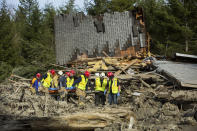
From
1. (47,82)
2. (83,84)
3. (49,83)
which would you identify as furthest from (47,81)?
(83,84)

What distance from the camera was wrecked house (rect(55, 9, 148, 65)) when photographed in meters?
17.7

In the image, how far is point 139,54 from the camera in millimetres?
17203

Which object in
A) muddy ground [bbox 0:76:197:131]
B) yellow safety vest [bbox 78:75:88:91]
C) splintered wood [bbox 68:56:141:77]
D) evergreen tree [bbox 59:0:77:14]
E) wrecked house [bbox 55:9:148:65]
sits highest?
evergreen tree [bbox 59:0:77:14]

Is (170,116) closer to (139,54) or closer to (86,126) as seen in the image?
(86,126)

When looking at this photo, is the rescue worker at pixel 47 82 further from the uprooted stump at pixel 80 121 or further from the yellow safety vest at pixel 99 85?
the uprooted stump at pixel 80 121

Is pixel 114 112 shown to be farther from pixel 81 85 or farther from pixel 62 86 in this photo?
pixel 62 86

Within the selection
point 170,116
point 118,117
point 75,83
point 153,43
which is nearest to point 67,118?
point 118,117

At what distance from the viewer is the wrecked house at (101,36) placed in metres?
17.7

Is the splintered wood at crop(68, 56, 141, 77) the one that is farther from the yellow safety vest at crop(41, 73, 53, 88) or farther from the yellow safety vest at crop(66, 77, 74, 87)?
the yellow safety vest at crop(41, 73, 53, 88)

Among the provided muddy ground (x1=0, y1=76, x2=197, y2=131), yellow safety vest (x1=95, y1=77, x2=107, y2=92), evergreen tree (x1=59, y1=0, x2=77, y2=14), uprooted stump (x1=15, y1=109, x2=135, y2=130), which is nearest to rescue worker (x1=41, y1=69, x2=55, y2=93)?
muddy ground (x1=0, y1=76, x2=197, y2=131)

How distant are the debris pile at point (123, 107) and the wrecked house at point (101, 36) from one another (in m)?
1.98

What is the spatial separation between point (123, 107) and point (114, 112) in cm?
46

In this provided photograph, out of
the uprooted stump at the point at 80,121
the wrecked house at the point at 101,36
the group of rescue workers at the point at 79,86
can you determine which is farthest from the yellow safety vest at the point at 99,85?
the wrecked house at the point at 101,36

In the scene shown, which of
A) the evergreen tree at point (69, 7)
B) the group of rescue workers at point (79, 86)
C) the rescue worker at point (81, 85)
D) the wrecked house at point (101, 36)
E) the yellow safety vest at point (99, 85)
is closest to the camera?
the group of rescue workers at point (79, 86)
